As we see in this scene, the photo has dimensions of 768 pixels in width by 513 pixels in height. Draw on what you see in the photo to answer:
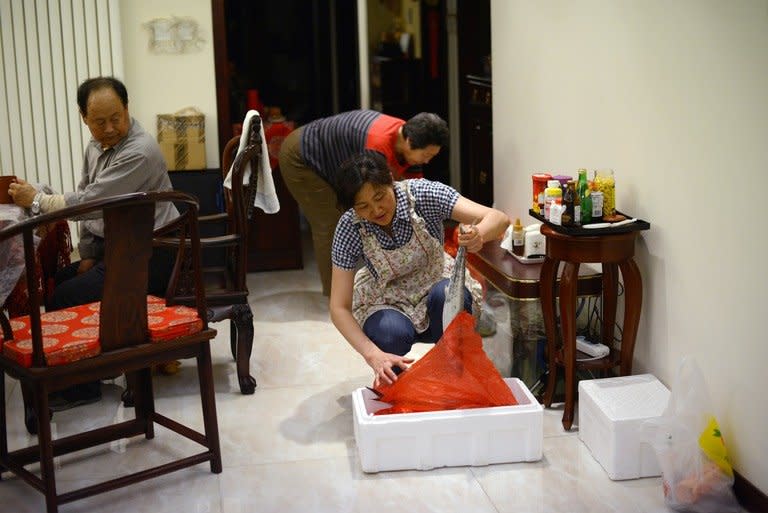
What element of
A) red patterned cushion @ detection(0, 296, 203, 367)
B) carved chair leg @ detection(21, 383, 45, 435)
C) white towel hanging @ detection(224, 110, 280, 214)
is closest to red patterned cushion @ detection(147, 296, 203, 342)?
red patterned cushion @ detection(0, 296, 203, 367)

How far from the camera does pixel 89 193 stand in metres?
3.71

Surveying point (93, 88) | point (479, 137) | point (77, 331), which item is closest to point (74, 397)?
point (77, 331)

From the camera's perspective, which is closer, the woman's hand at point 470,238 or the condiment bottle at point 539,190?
the woman's hand at point 470,238

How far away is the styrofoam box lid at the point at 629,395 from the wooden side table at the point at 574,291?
105 millimetres

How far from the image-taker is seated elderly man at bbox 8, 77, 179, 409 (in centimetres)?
366

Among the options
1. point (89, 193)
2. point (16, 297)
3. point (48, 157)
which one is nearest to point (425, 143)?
point (89, 193)

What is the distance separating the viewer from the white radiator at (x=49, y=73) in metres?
5.27

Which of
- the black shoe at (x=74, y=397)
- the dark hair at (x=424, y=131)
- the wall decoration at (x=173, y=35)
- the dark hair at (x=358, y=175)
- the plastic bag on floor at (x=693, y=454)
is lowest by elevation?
the black shoe at (x=74, y=397)

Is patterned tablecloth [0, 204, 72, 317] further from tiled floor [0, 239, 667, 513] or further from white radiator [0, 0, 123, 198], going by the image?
white radiator [0, 0, 123, 198]

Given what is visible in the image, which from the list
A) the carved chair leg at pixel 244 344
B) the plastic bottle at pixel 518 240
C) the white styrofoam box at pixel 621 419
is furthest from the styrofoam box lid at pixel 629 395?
the carved chair leg at pixel 244 344

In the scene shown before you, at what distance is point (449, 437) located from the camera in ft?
10.1

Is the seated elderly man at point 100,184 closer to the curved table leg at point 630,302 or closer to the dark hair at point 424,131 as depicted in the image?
the dark hair at point 424,131

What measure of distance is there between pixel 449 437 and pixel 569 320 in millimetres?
564

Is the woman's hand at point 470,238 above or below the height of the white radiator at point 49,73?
below
